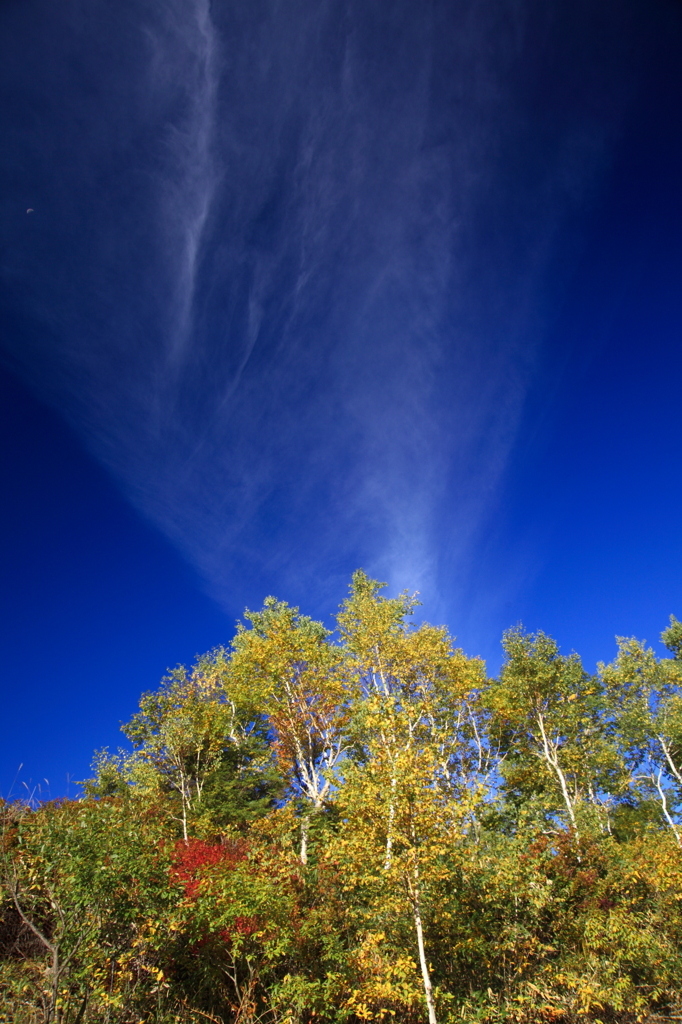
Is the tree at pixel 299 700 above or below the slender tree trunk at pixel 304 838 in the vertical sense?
above

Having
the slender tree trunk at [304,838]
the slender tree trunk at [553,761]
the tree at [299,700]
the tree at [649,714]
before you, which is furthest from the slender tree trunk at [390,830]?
the tree at [649,714]

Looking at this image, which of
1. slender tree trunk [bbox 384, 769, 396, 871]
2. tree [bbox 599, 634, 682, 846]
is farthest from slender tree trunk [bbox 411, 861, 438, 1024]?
tree [bbox 599, 634, 682, 846]

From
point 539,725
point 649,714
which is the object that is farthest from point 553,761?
point 649,714

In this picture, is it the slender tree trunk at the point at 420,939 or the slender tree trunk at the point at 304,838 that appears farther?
the slender tree trunk at the point at 304,838

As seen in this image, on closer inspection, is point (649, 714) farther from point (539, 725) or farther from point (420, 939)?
point (420, 939)

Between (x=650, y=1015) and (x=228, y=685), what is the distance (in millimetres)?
21664

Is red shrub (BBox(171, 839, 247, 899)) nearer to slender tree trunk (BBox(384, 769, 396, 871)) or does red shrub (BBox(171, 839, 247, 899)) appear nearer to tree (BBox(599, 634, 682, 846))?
slender tree trunk (BBox(384, 769, 396, 871))

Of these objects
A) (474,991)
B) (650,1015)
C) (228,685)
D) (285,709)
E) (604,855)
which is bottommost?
(650,1015)

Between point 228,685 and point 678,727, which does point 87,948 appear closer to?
point 228,685

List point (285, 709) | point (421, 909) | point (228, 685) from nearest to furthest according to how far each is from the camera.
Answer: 1. point (421, 909)
2. point (285, 709)
3. point (228, 685)

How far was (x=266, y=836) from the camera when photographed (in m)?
19.4

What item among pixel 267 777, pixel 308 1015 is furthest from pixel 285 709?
pixel 308 1015

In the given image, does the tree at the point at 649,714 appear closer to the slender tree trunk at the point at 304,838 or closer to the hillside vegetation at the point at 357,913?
the hillside vegetation at the point at 357,913

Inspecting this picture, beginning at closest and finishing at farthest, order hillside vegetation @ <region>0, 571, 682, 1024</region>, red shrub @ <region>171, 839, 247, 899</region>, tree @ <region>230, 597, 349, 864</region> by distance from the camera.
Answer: hillside vegetation @ <region>0, 571, 682, 1024</region> → red shrub @ <region>171, 839, 247, 899</region> → tree @ <region>230, 597, 349, 864</region>
